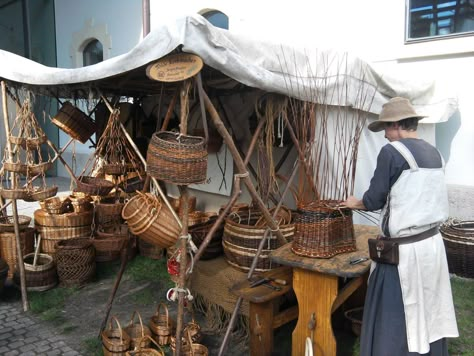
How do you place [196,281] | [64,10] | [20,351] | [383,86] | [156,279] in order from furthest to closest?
1. [64,10]
2. [156,279]
3. [383,86]
4. [196,281]
5. [20,351]

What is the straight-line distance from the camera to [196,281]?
3816 mm

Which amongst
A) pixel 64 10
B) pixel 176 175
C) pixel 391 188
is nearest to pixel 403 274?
pixel 391 188

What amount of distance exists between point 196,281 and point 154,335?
587mm

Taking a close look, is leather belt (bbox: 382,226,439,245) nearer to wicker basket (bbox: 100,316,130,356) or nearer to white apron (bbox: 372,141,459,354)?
white apron (bbox: 372,141,459,354)

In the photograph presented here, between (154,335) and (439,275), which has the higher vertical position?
(439,275)

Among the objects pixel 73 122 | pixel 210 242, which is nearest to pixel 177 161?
pixel 210 242

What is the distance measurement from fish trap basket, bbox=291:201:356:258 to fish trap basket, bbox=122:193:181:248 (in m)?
0.86

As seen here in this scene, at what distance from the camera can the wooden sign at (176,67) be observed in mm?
2439

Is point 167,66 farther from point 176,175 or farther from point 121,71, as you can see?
point 176,175

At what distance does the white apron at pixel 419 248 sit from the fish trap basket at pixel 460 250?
2447mm

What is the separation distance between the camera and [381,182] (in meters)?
2.38

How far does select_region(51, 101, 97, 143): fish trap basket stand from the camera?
4211 millimetres

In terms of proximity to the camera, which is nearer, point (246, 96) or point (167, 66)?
point (167, 66)

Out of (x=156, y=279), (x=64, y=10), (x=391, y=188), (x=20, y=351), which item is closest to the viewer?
(x=391, y=188)
